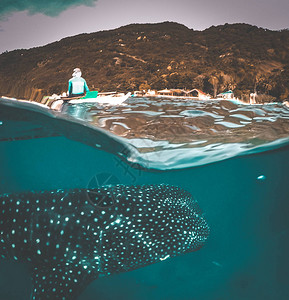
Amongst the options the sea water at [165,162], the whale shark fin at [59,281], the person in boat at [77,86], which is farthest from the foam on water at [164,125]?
the whale shark fin at [59,281]

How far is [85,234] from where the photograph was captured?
8.73 feet

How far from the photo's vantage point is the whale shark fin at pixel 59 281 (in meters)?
2.36

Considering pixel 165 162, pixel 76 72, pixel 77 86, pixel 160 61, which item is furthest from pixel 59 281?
pixel 160 61

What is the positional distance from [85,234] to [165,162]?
1721 millimetres

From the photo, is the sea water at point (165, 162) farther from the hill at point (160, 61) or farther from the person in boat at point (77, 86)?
the hill at point (160, 61)

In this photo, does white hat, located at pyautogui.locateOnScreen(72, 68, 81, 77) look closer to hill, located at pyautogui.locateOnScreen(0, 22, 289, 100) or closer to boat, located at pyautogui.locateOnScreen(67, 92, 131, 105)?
hill, located at pyautogui.locateOnScreen(0, 22, 289, 100)

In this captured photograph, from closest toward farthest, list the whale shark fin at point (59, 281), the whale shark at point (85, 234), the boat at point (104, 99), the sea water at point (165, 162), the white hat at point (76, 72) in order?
the whale shark fin at point (59, 281)
the whale shark at point (85, 234)
the sea water at point (165, 162)
the boat at point (104, 99)
the white hat at point (76, 72)

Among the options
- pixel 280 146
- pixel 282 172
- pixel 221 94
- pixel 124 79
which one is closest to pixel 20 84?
pixel 124 79

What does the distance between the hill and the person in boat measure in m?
0.09

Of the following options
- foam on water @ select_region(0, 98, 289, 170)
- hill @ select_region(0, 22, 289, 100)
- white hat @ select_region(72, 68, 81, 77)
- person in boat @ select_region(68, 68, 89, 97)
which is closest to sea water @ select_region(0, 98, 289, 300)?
foam on water @ select_region(0, 98, 289, 170)

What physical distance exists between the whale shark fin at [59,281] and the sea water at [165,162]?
21 centimetres

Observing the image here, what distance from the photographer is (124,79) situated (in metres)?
3.34

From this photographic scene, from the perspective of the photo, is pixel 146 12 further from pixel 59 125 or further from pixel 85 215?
pixel 85 215

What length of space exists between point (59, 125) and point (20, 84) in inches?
31.1
